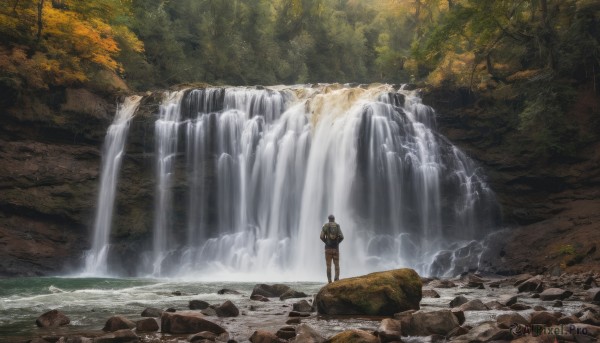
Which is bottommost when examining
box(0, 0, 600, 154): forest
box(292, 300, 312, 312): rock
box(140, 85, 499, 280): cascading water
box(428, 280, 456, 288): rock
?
box(292, 300, 312, 312): rock

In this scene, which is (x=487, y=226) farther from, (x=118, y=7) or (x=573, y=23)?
(x=118, y=7)

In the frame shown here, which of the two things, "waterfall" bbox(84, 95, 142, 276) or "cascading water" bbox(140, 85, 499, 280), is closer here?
"cascading water" bbox(140, 85, 499, 280)

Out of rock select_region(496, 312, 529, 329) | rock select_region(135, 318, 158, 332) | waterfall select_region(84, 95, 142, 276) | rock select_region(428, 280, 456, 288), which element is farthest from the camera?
waterfall select_region(84, 95, 142, 276)

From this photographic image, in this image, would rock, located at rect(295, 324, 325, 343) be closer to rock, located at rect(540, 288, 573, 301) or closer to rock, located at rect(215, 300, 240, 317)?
rock, located at rect(215, 300, 240, 317)

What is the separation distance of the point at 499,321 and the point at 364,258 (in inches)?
650

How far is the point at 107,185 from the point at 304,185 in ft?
33.9

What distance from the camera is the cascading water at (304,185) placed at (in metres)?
25.5

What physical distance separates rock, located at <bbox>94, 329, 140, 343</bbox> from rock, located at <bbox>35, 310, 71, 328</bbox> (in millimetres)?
2455

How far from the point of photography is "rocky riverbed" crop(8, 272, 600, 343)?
7.72 meters

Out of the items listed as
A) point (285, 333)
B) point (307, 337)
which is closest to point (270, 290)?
point (285, 333)

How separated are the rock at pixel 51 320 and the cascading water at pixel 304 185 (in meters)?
13.9

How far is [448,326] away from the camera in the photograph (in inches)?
333

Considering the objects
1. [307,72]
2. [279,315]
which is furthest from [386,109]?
[307,72]

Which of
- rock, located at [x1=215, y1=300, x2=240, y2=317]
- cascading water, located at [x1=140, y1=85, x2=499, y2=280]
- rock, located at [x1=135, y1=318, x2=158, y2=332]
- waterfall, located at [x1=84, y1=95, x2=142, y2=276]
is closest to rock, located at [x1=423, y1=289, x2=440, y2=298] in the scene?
rock, located at [x1=215, y1=300, x2=240, y2=317]
